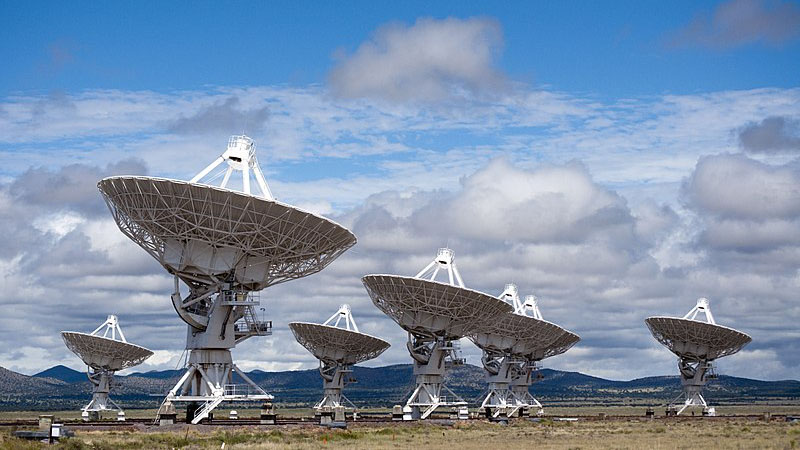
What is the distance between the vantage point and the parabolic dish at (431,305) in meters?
67.9

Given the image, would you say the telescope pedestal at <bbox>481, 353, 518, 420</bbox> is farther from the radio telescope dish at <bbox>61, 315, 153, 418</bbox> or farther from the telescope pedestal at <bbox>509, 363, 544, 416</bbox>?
the radio telescope dish at <bbox>61, 315, 153, 418</bbox>

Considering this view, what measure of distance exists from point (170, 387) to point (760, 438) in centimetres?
3054

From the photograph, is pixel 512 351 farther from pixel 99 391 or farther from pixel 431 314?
pixel 99 391

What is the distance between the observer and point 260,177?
56.7 m

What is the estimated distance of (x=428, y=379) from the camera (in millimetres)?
74188

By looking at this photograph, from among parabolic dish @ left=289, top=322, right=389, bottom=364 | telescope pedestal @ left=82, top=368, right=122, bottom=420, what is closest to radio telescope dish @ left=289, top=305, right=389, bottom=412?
parabolic dish @ left=289, top=322, right=389, bottom=364

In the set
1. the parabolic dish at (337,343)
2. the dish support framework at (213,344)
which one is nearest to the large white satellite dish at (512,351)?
the parabolic dish at (337,343)

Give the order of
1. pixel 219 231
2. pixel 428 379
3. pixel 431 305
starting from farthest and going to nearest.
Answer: pixel 428 379
pixel 431 305
pixel 219 231

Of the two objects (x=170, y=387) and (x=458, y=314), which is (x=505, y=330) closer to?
(x=458, y=314)

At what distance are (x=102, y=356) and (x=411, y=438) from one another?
143 feet

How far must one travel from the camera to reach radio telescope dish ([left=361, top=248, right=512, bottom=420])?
68.1 m

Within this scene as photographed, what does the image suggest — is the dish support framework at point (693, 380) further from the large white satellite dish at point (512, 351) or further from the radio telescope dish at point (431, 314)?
the radio telescope dish at point (431, 314)

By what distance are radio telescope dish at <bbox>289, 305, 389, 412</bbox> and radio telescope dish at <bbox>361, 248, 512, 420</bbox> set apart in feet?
29.7

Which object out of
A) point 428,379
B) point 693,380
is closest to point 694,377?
point 693,380
